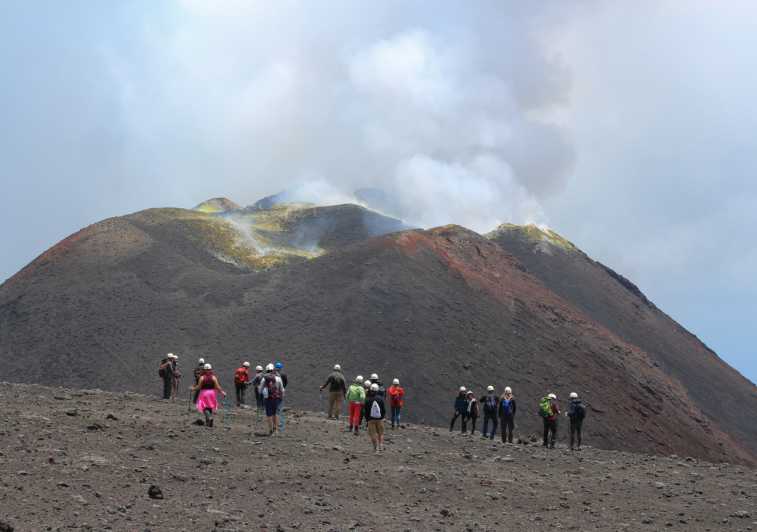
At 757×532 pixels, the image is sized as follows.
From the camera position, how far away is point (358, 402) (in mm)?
23531

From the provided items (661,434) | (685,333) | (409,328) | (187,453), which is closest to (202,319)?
(409,328)

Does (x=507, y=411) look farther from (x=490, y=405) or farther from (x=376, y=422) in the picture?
(x=376, y=422)

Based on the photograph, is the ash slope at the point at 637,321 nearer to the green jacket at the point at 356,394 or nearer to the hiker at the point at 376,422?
the green jacket at the point at 356,394

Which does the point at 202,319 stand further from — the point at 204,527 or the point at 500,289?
the point at 204,527

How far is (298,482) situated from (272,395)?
4590 millimetres

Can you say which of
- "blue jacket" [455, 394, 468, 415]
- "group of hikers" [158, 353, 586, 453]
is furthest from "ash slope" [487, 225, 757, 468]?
"group of hikers" [158, 353, 586, 453]

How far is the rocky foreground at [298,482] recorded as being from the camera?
44.7ft

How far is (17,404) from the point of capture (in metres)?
21.6

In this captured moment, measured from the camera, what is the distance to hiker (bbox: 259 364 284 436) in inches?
806

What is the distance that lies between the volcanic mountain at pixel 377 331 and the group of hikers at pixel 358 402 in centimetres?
988

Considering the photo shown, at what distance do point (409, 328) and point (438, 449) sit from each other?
21.4 metres

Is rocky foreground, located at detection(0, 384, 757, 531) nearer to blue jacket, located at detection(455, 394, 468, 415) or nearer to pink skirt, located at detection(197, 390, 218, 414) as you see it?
pink skirt, located at detection(197, 390, 218, 414)

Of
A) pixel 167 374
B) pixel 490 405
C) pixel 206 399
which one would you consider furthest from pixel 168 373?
pixel 490 405

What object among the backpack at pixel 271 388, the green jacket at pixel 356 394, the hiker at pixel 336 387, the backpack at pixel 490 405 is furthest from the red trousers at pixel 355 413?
the backpack at pixel 490 405
